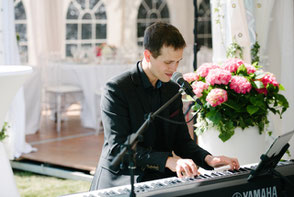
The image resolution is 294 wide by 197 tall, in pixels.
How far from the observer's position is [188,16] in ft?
33.6

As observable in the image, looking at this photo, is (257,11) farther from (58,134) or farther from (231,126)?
(58,134)

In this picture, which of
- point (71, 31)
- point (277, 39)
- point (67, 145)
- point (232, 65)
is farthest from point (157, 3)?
point (232, 65)

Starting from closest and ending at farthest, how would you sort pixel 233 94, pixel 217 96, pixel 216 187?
pixel 216 187
pixel 217 96
pixel 233 94

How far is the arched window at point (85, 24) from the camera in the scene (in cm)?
818

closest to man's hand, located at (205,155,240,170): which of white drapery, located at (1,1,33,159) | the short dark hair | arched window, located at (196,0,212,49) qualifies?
the short dark hair

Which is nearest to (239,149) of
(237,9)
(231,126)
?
(231,126)

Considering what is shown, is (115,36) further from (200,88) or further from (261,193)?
(261,193)

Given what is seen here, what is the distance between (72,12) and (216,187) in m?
6.93

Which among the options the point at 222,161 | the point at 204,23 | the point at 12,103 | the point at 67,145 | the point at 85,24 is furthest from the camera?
the point at 204,23

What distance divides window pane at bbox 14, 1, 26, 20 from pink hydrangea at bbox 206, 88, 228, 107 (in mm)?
Result: 5047

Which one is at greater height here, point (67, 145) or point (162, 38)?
point (162, 38)

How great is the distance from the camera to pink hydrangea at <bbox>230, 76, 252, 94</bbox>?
290 cm

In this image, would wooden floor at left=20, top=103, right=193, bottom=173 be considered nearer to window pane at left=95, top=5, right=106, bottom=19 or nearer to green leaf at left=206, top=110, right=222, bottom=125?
green leaf at left=206, top=110, right=222, bottom=125

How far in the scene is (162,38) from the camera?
211 centimetres
